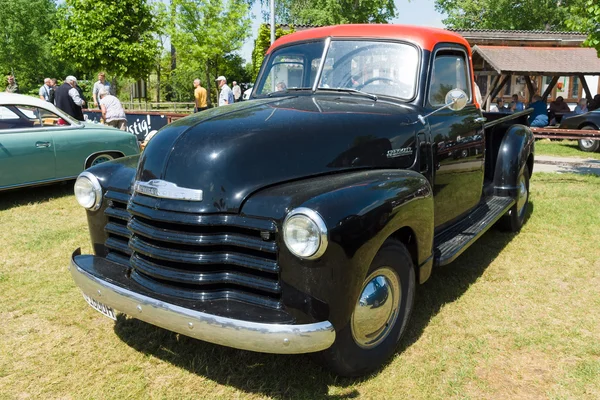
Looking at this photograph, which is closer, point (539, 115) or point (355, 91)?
point (355, 91)

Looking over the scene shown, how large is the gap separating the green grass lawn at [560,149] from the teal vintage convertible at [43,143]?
10.4m

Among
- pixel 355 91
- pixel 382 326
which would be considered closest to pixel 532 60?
pixel 355 91

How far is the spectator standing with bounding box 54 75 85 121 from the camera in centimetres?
1087

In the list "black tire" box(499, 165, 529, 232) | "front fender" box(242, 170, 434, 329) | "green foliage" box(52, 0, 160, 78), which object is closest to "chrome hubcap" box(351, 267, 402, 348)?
"front fender" box(242, 170, 434, 329)

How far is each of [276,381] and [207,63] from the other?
28.8 meters

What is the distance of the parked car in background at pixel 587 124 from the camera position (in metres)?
13.4

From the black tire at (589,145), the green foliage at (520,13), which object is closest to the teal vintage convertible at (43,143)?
the black tire at (589,145)

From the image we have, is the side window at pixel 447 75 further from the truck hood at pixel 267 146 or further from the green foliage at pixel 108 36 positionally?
the green foliage at pixel 108 36

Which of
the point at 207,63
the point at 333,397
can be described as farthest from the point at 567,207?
the point at 207,63

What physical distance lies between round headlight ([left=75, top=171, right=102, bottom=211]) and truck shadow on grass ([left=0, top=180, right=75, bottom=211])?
169 inches

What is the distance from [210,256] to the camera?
262cm

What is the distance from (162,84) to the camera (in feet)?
134

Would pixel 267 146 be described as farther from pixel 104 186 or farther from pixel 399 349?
pixel 399 349

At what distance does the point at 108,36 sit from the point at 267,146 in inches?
883
